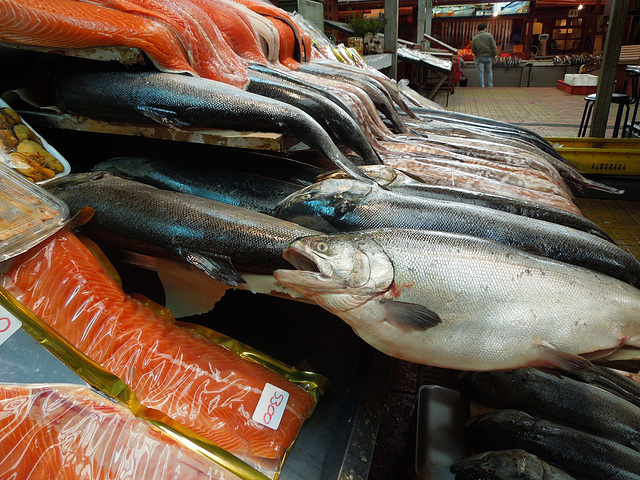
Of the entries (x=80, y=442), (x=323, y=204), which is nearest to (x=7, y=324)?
(x=80, y=442)

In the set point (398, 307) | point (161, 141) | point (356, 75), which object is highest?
point (356, 75)

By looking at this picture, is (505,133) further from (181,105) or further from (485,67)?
(485,67)

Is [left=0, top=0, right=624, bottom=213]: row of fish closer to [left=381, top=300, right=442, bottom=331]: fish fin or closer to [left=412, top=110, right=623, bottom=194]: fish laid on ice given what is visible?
[left=412, top=110, right=623, bottom=194]: fish laid on ice

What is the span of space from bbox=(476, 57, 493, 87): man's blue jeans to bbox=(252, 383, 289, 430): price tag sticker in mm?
17061

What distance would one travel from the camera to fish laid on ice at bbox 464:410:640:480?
1642 millimetres

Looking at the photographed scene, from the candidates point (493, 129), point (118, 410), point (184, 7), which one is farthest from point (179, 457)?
point (493, 129)

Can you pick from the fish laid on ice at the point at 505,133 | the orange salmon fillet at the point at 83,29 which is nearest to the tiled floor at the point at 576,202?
the fish laid on ice at the point at 505,133

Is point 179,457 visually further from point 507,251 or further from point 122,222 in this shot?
point 507,251

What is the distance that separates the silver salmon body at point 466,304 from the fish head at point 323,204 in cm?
32

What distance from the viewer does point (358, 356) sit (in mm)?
1735

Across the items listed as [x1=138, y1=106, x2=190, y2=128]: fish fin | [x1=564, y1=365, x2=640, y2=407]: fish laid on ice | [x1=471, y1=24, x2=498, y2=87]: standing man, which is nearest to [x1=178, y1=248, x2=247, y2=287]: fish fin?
[x1=138, y1=106, x2=190, y2=128]: fish fin

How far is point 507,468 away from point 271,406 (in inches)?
36.8

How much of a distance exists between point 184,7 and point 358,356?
192 cm

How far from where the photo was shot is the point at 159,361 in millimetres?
1243
